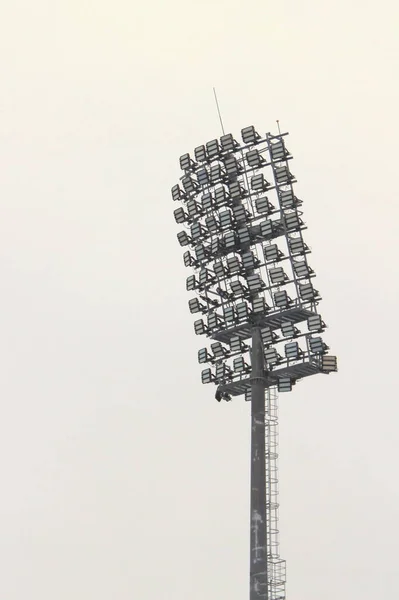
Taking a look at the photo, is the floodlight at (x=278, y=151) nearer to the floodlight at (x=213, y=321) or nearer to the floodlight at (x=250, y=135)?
the floodlight at (x=250, y=135)

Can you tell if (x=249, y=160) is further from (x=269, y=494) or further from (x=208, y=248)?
(x=269, y=494)

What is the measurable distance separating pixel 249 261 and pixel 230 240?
239 cm

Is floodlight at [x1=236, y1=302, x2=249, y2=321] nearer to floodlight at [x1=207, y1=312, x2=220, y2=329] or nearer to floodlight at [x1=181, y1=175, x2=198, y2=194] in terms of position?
floodlight at [x1=207, y1=312, x2=220, y2=329]

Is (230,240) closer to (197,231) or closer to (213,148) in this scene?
(197,231)

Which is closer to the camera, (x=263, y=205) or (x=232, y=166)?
(x=263, y=205)

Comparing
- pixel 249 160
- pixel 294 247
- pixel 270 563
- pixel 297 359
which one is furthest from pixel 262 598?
pixel 249 160

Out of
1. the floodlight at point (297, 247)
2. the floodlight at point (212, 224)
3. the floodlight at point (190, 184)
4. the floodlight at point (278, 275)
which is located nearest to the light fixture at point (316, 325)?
the floodlight at point (278, 275)

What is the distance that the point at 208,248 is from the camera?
109m

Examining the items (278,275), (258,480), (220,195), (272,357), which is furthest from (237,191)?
(258,480)

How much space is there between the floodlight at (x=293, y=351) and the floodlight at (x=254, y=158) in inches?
556

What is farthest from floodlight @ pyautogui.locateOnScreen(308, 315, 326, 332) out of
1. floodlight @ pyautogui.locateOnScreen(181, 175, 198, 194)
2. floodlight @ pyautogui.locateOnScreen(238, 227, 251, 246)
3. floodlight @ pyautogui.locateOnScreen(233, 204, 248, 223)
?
floodlight @ pyautogui.locateOnScreen(181, 175, 198, 194)

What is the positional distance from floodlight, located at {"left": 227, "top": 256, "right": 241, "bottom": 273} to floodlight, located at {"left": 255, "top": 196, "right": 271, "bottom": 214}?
4127 millimetres

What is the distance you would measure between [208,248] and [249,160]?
7.62m

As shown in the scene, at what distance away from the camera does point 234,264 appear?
106 meters
